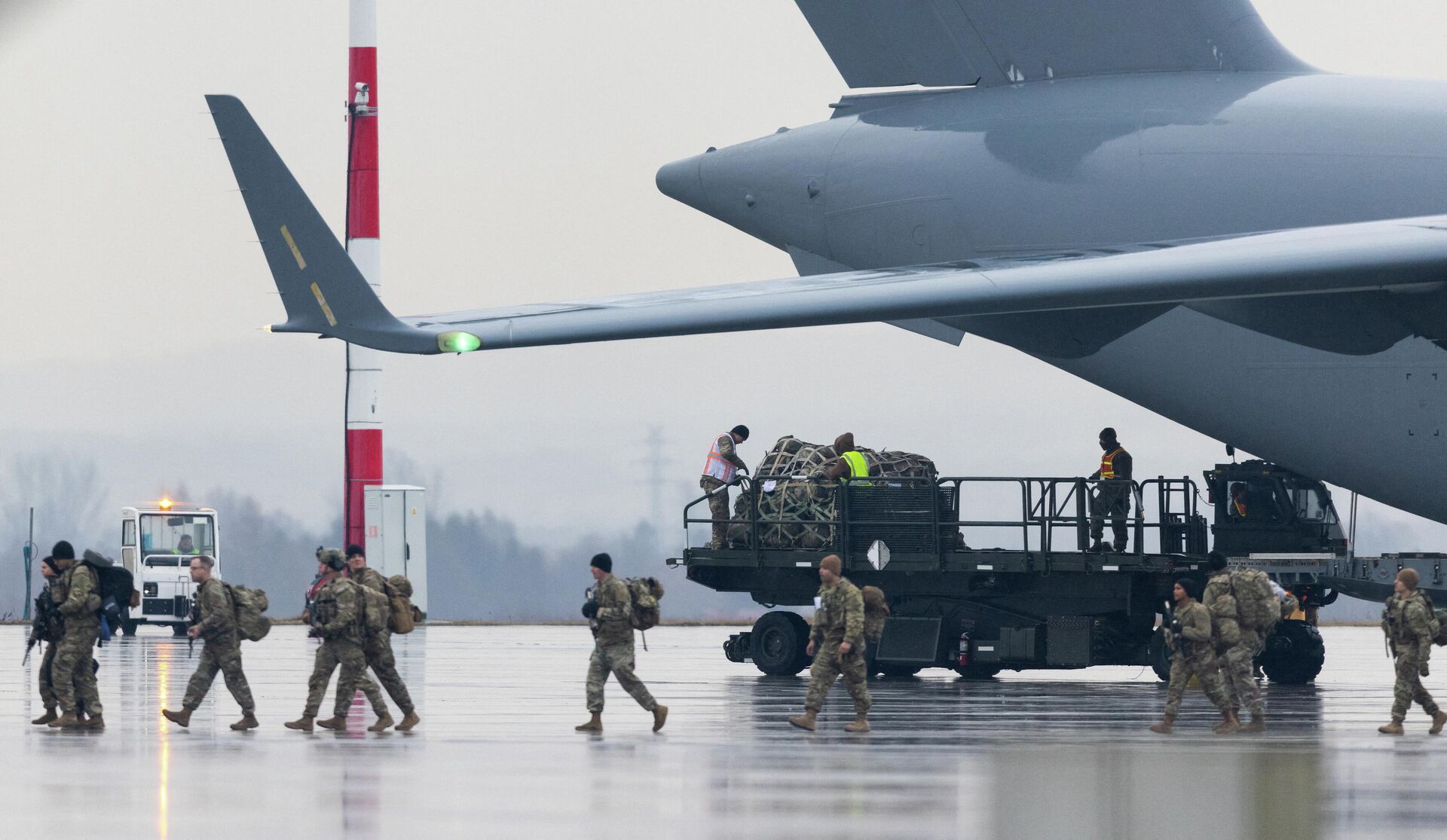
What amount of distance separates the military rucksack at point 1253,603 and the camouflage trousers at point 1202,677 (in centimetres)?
53

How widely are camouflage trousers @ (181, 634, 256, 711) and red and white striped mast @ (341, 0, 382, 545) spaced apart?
19.8 metres

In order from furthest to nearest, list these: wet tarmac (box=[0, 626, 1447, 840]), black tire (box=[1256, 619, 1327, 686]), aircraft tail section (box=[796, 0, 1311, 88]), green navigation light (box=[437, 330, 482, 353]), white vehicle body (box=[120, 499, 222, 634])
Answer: white vehicle body (box=[120, 499, 222, 634])
black tire (box=[1256, 619, 1327, 686])
aircraft tail section (box=[796, 0, 1311, 88])
green navigation light (box=[437, 330, 482, 353])
wet tarmac (box=[0, 626, 1447, 840])

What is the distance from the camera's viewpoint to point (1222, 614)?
16.2 metres

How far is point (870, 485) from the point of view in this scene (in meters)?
21.2

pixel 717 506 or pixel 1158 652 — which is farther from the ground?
pixel 717 506

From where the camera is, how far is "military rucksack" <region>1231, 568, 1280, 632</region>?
1633cm

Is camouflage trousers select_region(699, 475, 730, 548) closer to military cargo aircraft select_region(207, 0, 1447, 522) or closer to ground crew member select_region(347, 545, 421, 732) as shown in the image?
military cargo aircraft select_region(207, 0, 1447, 522)

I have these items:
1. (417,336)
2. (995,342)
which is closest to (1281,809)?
(417,336)

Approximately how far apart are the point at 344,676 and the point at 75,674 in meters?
2.26

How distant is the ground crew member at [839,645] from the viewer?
51.2ft

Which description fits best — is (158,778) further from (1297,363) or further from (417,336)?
(1297,363)

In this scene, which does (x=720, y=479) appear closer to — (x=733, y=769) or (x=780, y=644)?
(x=780, y=644)

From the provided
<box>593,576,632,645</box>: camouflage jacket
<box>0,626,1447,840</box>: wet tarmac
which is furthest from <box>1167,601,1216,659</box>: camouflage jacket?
<box>593,576,632,645</box>: camouflage jacket

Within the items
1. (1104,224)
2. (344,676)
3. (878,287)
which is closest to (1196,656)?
(878,287)
